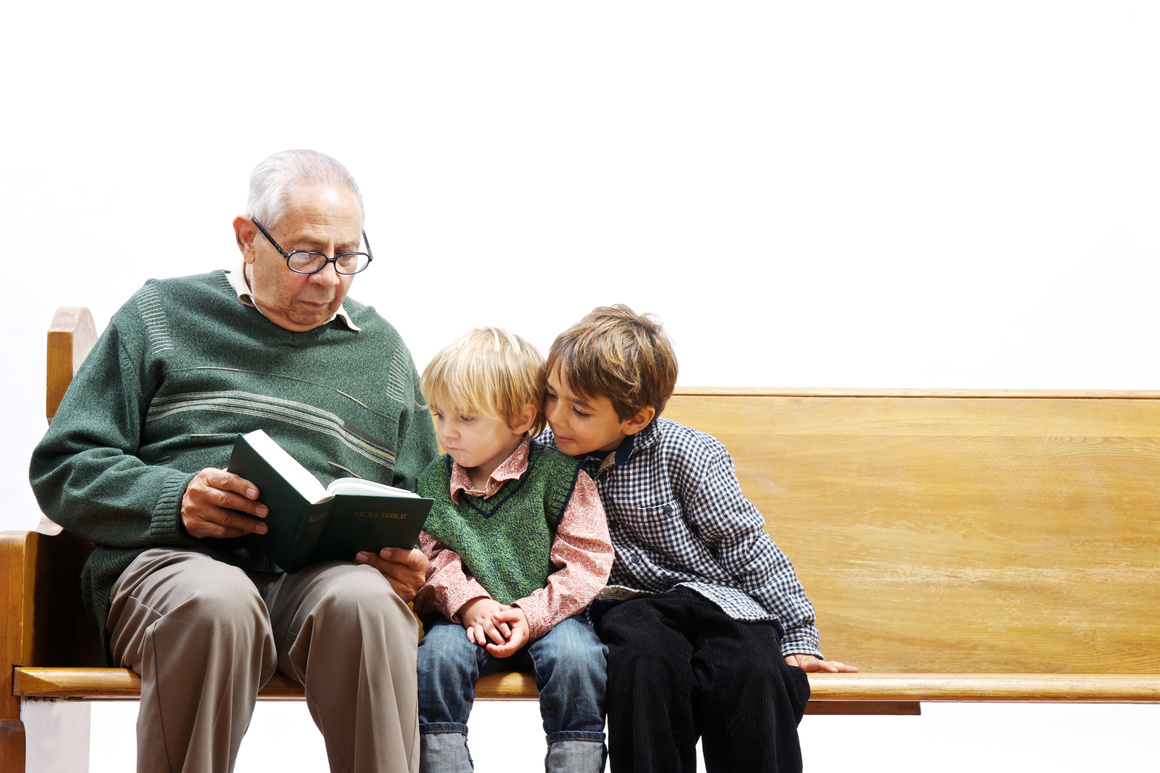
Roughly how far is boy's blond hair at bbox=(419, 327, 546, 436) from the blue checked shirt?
0.70 ft

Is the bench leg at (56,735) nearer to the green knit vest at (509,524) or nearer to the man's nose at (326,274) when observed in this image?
the green knit vest at (509,524)

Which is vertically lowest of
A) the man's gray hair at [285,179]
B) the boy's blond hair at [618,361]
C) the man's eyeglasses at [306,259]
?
the boy's blond hair at [618,361]

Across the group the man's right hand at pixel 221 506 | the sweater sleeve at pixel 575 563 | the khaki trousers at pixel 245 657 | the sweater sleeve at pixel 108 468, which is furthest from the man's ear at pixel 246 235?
the sweater sleeve at pixel 575 563

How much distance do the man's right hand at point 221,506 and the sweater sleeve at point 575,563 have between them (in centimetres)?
46

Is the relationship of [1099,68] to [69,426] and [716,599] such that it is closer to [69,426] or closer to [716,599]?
[716,599]

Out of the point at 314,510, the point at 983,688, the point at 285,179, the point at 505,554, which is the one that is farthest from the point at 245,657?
the point at 983,688

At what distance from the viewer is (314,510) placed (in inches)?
53.5

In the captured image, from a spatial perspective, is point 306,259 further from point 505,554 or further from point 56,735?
point 56,735

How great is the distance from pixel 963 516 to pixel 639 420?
2.82 ft

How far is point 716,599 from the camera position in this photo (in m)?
1.65

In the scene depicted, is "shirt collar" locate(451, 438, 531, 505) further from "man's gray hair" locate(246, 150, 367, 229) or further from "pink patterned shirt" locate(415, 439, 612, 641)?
"man's gray hair" locate(246, 150, 367, 229)

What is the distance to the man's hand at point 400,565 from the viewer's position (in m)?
1.53

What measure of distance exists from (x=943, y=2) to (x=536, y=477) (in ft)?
5.86

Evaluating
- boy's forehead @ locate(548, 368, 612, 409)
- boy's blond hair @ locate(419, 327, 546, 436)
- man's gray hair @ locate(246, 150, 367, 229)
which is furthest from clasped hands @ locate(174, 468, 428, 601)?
man's gray hair @ locate(246, 150, 367, 229)
